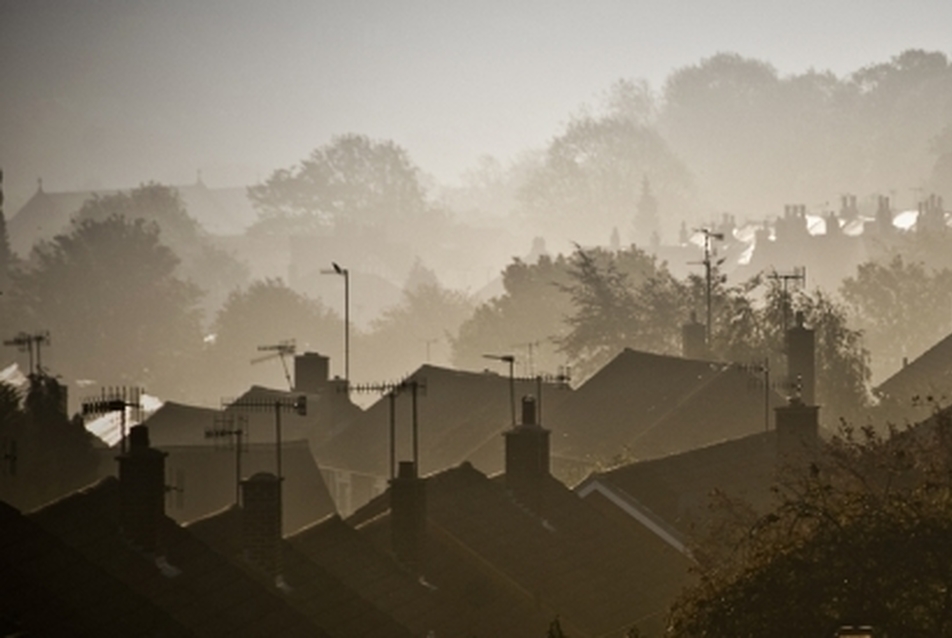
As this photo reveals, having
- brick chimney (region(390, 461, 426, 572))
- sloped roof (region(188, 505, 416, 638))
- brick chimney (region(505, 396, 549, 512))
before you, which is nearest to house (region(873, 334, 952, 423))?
brick chimney (region(505, 396, 549, 512))

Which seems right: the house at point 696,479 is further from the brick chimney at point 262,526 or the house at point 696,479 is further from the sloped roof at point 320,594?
the brick chimney at point 262,526

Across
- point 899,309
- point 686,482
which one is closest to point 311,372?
point 686,482

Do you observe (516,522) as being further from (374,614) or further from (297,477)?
(297,477)

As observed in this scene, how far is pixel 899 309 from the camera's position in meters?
88.8

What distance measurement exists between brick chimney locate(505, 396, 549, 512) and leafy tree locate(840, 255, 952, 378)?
57382 millimetres

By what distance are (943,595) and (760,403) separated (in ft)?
68.2

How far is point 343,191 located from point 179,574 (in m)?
134

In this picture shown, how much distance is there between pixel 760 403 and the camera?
143 ft

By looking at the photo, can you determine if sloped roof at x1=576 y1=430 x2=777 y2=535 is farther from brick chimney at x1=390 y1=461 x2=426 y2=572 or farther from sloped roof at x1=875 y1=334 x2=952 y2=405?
sloped roof at x1=875 y1=334 x2=952 y2=405

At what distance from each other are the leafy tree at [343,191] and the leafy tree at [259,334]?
4315 cm

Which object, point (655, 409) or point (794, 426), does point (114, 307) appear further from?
point (794, 426)

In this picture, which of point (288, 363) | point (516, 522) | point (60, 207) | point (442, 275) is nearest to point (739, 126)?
point (442, 275)

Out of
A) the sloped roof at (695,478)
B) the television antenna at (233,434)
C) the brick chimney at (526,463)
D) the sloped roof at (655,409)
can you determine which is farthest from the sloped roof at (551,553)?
the sloped roof at (655,409)

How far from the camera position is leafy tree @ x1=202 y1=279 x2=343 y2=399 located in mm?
102000
